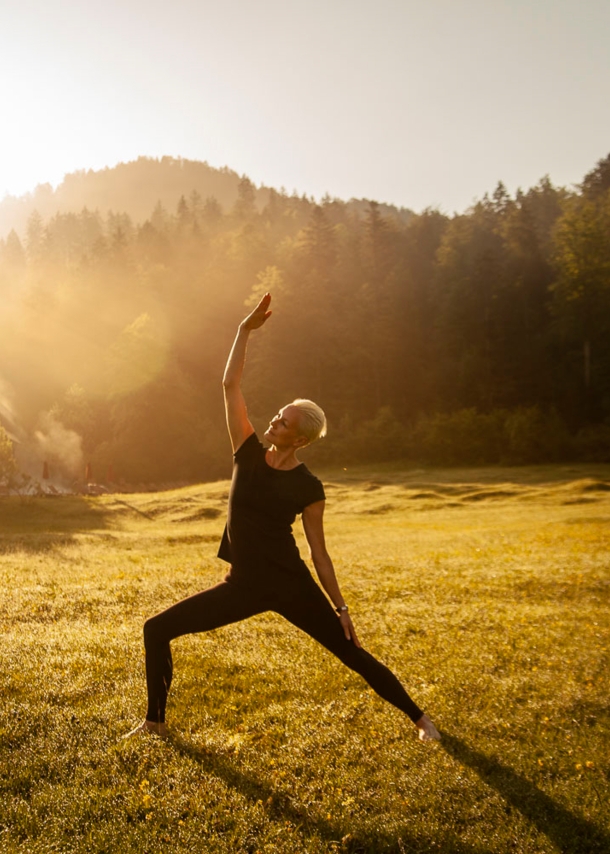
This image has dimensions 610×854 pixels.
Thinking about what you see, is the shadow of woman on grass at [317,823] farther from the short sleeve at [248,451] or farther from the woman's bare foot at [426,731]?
the short sleeve at [248,451]

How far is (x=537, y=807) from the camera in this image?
19.5ft

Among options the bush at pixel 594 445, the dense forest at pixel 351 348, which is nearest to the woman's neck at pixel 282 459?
the dense forest at pixel 351 348

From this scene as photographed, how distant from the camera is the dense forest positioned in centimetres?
7169

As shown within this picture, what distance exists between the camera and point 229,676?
8898mm

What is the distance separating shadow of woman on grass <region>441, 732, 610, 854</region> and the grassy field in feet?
0.06

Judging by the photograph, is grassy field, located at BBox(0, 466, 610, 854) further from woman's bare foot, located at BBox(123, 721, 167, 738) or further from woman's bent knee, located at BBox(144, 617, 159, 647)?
woman's bent knee, located at BBox(144, 617, 159, 647)

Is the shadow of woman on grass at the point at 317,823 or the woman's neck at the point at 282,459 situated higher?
the woman's neck at the point at 282,459

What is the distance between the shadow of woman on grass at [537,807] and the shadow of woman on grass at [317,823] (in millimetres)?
743

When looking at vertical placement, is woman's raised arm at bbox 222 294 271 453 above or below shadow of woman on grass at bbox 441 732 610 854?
above

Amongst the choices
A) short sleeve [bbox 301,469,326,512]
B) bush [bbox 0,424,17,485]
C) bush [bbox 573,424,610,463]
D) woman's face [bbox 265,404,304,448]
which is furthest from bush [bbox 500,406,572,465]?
woman's face [bbox 265,404,304,448]

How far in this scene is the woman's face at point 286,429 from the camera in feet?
19.6

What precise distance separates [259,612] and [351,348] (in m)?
75.7

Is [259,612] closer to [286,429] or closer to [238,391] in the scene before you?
[286,429]

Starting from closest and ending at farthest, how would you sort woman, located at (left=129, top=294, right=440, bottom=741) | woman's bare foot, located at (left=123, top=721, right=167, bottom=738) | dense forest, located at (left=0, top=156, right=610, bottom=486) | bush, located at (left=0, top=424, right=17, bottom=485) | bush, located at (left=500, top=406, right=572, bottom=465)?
1. woman, located at (left=129, top=294, right=440, bottom=741)
2. woman's bare foot, located at (left=123, top=721, right=167, bottom=738)
3. bush, located at (left=0, top=424, right=17, bottom=485)
4. bush, located at (left=500, top=406, right=572, bottom=465)
5. dense forest, located at (left=0, top=156, right=610, bottom=486)
